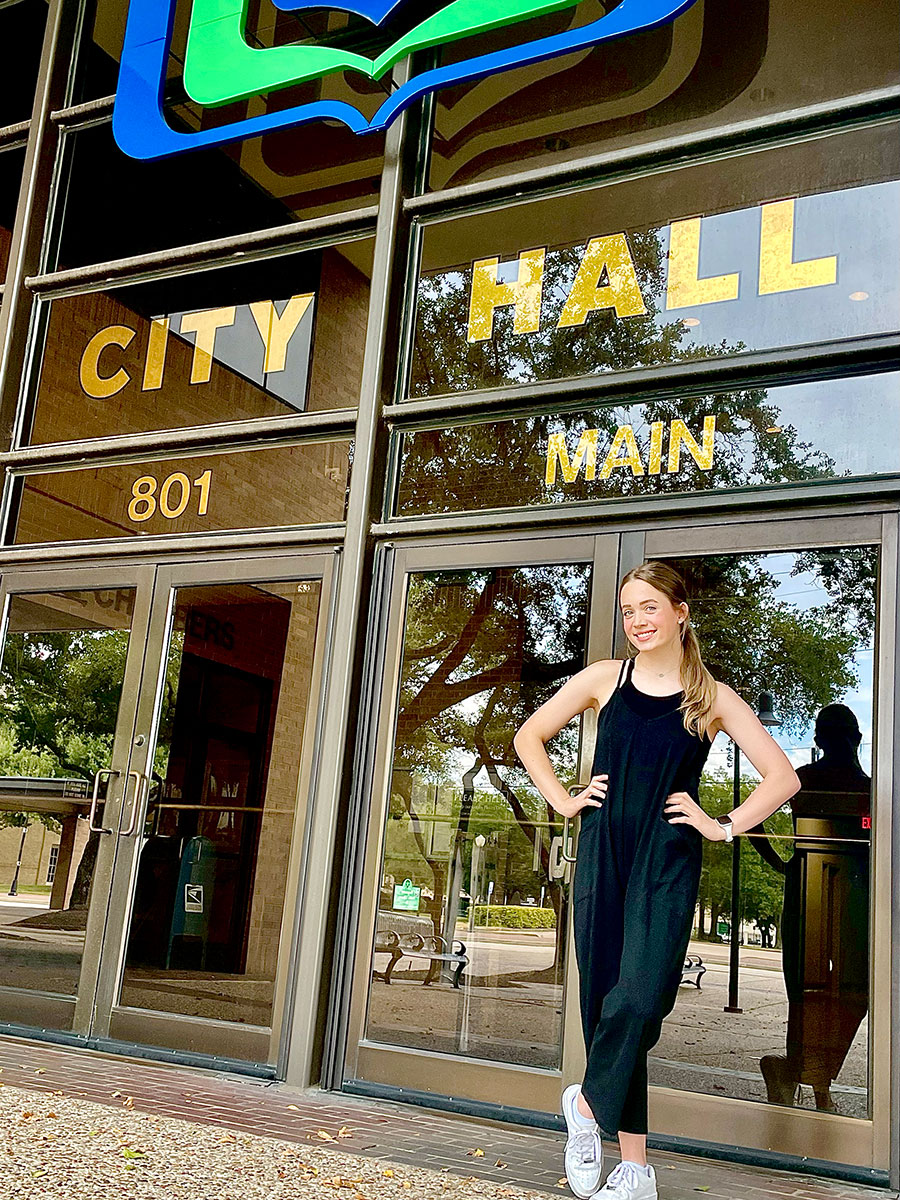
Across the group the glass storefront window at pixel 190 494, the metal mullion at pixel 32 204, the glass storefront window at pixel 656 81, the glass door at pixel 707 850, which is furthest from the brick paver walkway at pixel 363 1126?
the glass storefront window at pixel 656 81

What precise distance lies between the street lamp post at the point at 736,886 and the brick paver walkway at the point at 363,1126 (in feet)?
1.98

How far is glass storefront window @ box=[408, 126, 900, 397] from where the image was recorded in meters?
4.30

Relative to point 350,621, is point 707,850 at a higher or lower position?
lower

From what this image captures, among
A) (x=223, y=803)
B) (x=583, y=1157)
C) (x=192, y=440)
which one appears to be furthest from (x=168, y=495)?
(x=583, y=1157)

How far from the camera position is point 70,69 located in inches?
256

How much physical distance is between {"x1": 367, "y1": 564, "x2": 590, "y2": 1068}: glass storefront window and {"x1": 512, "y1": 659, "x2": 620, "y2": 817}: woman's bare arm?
2.50 feet

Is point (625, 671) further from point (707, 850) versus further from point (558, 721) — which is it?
point (707, 850)

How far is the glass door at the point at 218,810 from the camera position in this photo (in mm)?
4785

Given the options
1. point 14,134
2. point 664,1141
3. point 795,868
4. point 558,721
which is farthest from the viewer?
point 14,134

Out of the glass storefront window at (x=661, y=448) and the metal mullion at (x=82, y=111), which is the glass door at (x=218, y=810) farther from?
the metal mullion at (x=82, y=111)

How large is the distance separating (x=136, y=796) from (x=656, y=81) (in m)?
3.81

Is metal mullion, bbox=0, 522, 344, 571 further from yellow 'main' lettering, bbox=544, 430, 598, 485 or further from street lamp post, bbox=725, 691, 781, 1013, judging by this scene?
street lamp post, bbox=725, 691, 781, 1013

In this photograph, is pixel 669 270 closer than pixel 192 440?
Yes

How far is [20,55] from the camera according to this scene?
21.9ft
